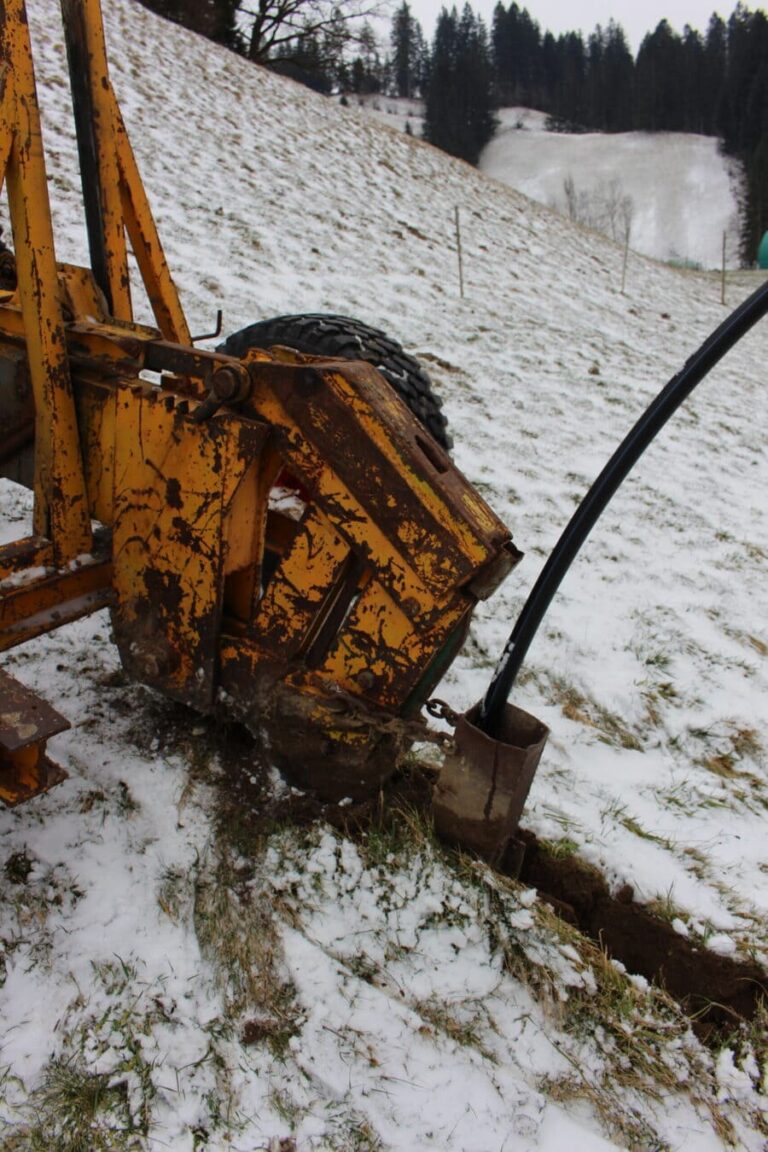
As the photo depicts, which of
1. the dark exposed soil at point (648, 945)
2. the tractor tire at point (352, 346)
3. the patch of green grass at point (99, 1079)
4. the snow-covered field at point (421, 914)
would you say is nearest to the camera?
the patch of green grass at point (99, 1079)

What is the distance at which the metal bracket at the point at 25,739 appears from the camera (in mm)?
1961

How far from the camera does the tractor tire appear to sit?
297cm

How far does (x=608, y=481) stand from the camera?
5.85 ft

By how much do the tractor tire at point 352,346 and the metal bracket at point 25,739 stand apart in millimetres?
1490

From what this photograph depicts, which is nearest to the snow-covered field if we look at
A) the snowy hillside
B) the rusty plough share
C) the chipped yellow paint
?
the rusty plough share

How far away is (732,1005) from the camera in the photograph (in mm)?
2234

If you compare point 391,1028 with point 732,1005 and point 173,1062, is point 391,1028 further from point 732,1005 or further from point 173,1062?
point 732,1005

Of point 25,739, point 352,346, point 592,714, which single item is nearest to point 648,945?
point 592,714

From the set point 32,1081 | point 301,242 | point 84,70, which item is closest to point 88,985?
point 32,1081

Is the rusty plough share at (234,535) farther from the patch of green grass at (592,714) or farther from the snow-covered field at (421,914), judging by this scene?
the patch of green grass at (592,714)

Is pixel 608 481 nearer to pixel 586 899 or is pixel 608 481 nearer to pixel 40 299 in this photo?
pixel 586 899

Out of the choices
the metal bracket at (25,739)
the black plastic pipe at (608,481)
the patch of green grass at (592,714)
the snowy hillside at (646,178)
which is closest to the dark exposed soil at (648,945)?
the black plastic pipe at (608,481)

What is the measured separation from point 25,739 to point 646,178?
67.9 meters

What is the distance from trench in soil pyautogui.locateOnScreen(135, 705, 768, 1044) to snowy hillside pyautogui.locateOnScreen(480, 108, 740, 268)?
49766mm
